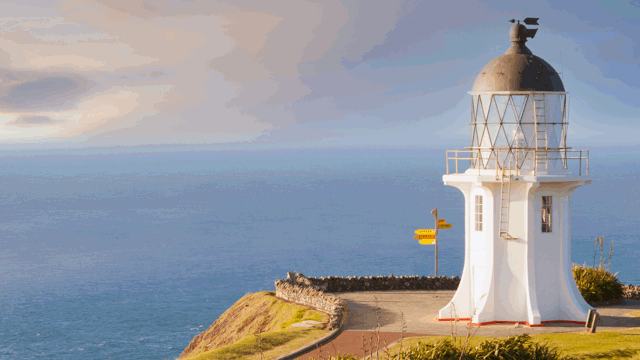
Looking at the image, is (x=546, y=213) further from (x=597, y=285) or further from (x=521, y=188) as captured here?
(x=597, y=285)

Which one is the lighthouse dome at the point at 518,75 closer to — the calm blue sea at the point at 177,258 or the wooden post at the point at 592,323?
the wooden post at the point at 592,323

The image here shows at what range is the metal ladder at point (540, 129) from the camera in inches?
899

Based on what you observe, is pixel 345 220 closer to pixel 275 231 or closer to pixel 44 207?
pixel 275 231

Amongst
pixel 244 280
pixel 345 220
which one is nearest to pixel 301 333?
pixel 244 280

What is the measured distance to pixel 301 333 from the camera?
883 inches

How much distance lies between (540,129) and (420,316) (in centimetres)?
891

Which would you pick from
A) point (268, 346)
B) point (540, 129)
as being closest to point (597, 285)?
point (540, 129)

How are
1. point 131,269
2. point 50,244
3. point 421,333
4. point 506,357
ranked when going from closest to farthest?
point 506,357, point 421,333, point 131,269, point 50,244

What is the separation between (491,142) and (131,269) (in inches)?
3030

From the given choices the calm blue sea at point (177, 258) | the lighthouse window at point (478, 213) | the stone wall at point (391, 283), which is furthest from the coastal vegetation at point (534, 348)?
the calm blue sea at point (177, 258)

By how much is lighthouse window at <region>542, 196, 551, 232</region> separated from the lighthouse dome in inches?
163

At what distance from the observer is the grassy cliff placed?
20.3 metres

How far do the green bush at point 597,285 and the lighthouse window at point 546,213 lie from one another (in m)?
5.81

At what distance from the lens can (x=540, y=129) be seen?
75.2 ft
